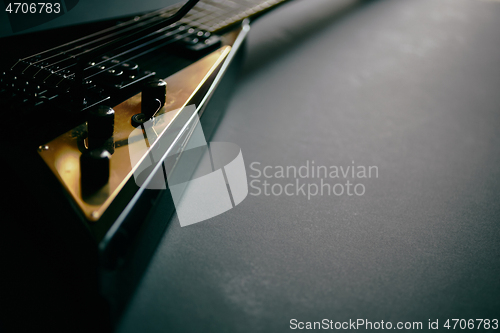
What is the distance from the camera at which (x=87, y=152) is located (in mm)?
379

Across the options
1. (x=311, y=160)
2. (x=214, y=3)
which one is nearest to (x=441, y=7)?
(x=214, y=3)

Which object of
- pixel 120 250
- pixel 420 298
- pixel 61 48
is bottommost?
pixel 420 298

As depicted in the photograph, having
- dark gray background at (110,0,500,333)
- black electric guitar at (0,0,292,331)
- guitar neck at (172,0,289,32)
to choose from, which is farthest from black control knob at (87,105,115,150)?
guitar neck at (172,0,289,32)

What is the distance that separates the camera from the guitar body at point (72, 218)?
0.32 metres

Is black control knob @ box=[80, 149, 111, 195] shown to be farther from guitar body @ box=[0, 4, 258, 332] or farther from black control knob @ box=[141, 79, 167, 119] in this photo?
black control knob @ box=[141, 79, 167, 119]

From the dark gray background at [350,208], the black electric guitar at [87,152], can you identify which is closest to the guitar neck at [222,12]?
the dark gray background at [350,208]

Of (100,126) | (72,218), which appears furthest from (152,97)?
(72,218)

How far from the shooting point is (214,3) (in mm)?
897

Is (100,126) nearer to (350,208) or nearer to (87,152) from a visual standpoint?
(87,152)

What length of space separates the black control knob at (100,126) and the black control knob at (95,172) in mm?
52

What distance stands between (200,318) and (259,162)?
0.85 feet

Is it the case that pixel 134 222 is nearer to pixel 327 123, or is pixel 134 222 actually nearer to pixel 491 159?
pixel 327 123

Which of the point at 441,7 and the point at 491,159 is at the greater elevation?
the point at 441,7

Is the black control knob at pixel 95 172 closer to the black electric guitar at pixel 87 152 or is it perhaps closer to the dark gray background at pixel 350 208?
the black electric guitar at pixel 87 152
